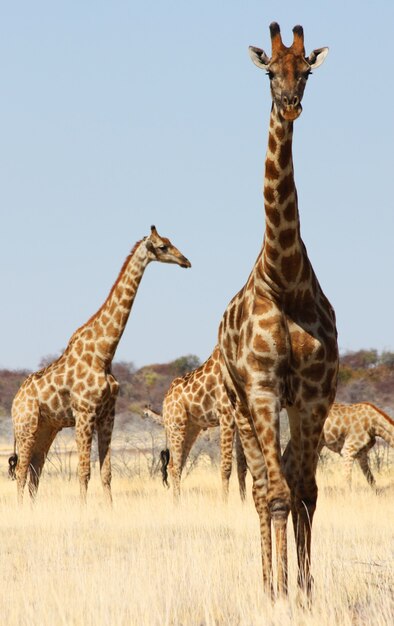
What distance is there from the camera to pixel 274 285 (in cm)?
624

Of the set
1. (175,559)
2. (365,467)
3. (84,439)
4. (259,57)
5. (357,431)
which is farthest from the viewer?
(357,431)

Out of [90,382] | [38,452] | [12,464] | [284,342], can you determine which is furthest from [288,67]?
[12,464]

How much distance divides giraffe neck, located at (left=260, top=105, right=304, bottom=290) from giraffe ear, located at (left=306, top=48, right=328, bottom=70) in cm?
32

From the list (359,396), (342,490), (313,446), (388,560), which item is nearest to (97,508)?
(342,490)

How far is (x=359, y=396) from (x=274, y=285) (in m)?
31.8

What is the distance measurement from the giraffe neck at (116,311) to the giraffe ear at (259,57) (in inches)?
288

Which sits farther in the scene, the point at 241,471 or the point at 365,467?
the point at 365,467

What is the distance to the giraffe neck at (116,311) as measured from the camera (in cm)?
1309

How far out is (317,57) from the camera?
598 centimetres

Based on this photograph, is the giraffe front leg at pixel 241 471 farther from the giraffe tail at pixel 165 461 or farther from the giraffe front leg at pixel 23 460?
the giraffe front leg at pixel 23 460

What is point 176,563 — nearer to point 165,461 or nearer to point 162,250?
point 162,250

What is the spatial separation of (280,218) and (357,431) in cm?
1031

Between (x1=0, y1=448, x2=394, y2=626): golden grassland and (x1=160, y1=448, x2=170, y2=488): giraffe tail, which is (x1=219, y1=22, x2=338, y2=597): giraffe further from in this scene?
(x1=160, y1=448, x2=170, y2=488): giraffe tail

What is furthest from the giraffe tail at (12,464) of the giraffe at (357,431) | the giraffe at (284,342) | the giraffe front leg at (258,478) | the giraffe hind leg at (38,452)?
the giraffe at (284,342)
